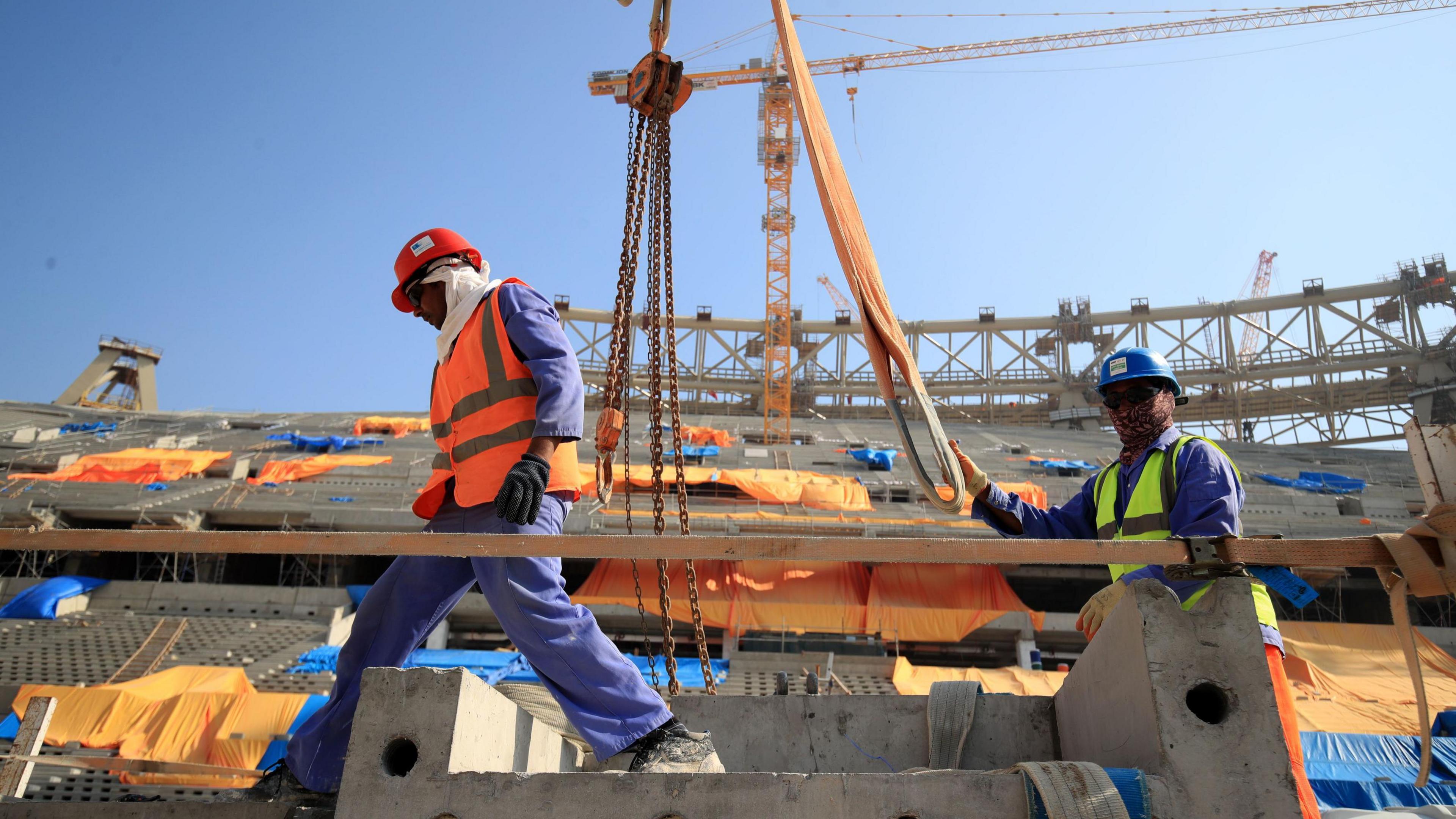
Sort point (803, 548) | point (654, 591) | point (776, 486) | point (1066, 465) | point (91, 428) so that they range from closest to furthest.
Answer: point (803, 548) → point (654, 591) → point (776, 486) → point (1066, 465) → point (91, 428)

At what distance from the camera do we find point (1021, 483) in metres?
23.9

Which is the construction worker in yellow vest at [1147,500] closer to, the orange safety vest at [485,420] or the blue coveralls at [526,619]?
the blue coveralls at [526,619]

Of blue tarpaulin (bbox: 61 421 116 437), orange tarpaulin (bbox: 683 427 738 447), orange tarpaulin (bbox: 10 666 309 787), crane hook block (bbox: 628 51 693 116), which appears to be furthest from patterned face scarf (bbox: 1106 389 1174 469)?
blue tarpaulin (bbox: 61 421 116 437)

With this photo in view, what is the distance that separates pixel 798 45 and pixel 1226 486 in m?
2.58

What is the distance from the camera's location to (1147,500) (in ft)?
9.45

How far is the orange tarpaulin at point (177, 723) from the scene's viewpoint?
1088 centimetres

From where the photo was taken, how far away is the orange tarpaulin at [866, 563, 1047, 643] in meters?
17.2

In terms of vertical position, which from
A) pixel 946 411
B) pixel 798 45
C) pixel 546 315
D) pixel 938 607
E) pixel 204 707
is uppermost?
pixel 946 411

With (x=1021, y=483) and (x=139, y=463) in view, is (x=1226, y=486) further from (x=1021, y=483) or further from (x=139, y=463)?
(x=139, y=463)

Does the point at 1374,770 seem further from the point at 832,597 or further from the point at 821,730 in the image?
the point at 832,597

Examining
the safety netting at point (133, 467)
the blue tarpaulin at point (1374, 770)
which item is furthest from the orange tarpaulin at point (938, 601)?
the safety netting at point (133, 467)

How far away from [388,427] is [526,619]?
118ft

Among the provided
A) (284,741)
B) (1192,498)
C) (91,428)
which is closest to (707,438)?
(284,741)

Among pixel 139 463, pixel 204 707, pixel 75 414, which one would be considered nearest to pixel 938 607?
Result: pixel 204 707
